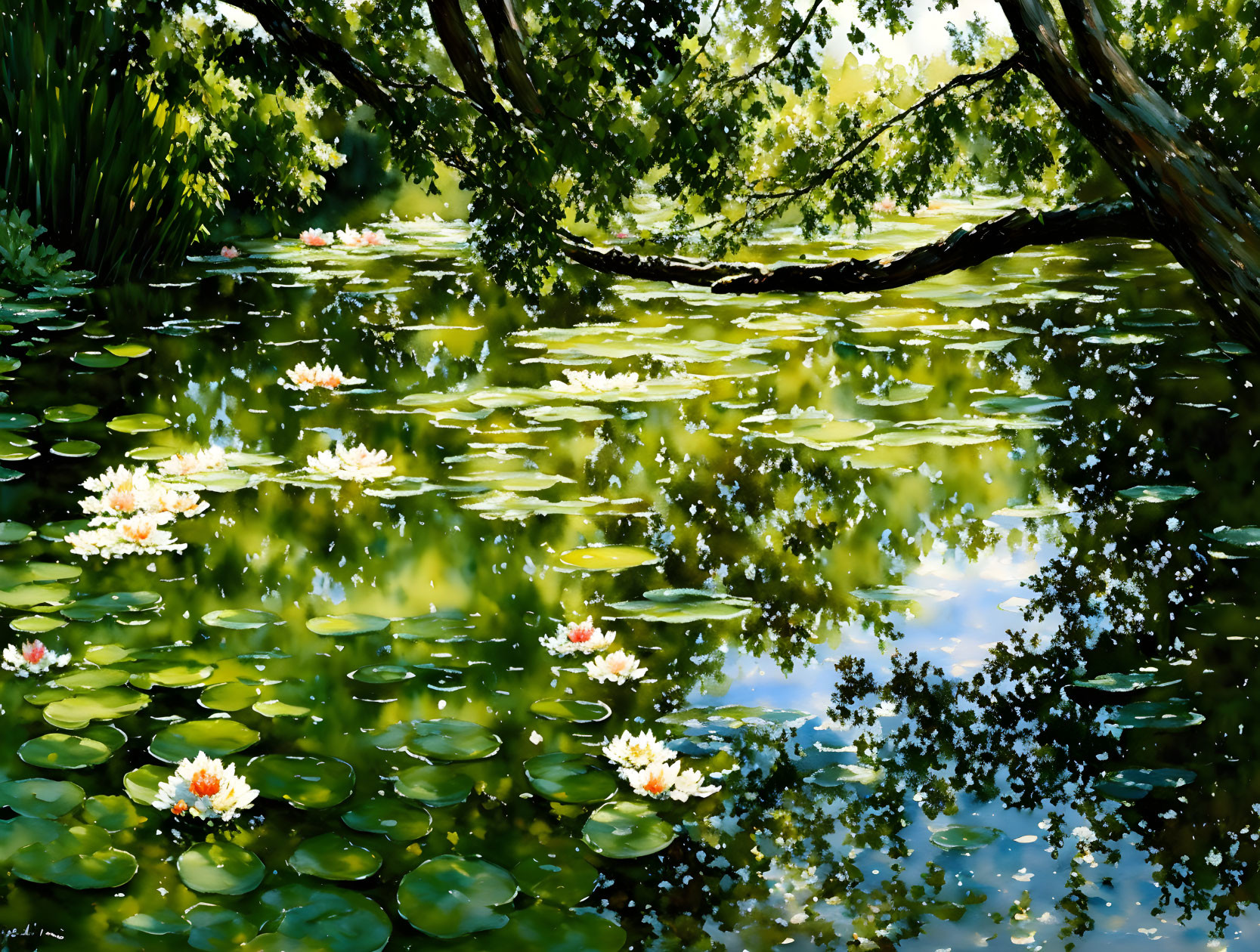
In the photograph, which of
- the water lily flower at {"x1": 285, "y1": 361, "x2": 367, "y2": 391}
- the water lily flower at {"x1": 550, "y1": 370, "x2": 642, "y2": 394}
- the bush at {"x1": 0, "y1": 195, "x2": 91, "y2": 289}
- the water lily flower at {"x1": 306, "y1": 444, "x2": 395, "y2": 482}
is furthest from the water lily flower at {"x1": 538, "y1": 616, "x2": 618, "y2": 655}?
the bush at {"x1": 0, "y1": 195, "x2": 91, "y2": 289}

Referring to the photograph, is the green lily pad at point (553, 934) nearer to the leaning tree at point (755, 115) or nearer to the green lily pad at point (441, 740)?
the green lily pad at point (441, 740)

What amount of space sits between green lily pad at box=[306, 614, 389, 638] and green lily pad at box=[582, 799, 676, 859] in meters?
0.97

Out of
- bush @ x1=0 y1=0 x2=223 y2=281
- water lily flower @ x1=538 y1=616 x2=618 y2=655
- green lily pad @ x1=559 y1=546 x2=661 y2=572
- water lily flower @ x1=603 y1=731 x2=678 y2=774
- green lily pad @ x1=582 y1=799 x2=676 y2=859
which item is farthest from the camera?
bush @ x1=0 y1=0 x2=223 y2=281

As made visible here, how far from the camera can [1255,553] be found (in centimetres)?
341

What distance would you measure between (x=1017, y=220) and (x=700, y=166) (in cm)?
149

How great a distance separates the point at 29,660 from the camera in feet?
8.38

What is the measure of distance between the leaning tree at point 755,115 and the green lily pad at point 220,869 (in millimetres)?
Result: 3527

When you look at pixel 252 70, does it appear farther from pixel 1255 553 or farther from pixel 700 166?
pixel 1255 553

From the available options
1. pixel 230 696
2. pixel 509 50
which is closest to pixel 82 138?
pixel 509 50

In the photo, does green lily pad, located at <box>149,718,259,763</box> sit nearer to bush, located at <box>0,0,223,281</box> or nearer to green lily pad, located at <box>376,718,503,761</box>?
green lily pad, located at <box>376,718,503,761</box>

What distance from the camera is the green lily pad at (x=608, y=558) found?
3.34 meters

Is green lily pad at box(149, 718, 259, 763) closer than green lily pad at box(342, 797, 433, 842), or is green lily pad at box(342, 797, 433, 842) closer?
green lily pad at box(342, 797, 433, 842)

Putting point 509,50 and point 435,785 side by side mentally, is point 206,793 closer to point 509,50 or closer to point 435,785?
point 435,785

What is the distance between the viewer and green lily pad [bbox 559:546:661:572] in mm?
3341
